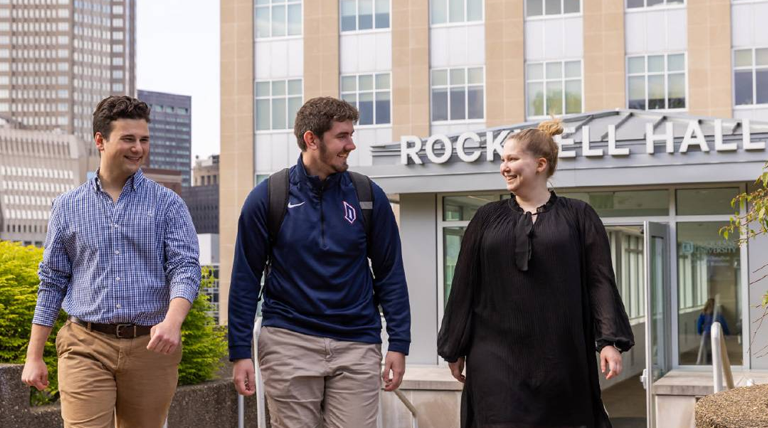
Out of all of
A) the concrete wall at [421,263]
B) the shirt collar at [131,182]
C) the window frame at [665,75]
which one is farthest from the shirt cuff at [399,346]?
the window frame at [665,75]

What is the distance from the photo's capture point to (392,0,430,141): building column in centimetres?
4034

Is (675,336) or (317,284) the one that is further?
(675,336)

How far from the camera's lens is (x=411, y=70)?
133ft

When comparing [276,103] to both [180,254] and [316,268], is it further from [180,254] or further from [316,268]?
[316,268]

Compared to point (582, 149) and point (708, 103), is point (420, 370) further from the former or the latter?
point (708, 103)

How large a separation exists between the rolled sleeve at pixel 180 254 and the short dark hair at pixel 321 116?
623 mm

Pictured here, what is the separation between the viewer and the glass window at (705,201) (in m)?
15.2

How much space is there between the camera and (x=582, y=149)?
50.3ft

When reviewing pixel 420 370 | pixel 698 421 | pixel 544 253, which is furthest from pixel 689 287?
pixel 544 253

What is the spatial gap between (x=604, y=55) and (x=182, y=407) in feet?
102

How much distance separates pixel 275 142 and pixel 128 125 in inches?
1514

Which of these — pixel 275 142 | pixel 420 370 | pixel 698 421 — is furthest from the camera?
pixel 275 142

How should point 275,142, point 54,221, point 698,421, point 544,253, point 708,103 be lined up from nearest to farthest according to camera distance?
1. point 544,253
2. point 54,221
3. point 698,421
4. point 708,103
5. point 275,142

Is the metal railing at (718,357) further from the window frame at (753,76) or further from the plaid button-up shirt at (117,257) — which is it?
the window frame at (753,76)
